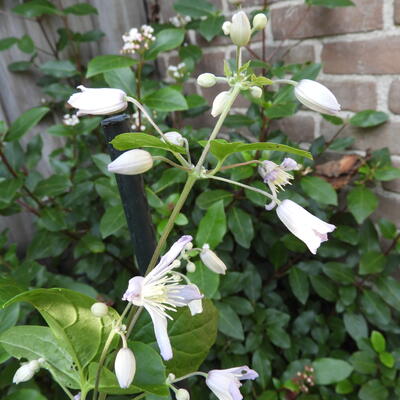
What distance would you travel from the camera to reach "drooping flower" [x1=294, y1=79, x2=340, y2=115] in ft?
1.29

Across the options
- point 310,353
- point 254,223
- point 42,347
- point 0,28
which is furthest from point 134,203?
point 0,28

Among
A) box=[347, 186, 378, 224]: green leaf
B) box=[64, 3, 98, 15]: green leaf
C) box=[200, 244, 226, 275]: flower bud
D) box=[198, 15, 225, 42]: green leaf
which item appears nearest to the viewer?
box=[200, 244, 226, 275]: flower bud

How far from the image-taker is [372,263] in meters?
0.93

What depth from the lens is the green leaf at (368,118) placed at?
0.90 meters

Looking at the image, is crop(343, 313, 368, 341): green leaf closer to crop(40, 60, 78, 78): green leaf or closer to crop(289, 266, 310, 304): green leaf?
crop(289, 266, 310, 304): green leaf

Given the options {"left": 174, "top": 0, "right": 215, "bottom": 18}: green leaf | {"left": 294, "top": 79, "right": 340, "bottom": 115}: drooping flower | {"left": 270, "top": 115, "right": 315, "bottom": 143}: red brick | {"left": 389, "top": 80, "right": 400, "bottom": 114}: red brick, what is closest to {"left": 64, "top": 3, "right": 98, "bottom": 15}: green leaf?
{"left": 174, "top": 0, "right": 215, "bottom": 18}: green leaf

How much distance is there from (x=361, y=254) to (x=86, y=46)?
1.12 meters

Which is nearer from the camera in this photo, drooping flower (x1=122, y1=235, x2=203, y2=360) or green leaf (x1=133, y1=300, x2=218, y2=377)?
drooping flower (x1=122, y1=235, x2=203, y2=360)

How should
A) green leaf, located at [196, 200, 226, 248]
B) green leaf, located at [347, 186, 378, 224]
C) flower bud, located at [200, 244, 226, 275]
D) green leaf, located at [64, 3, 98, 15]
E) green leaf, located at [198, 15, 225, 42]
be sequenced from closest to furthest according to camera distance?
flower bud, located at [200, 244, 226, 275] → green leaf, located at [196, 200, 226, 248] → green leaf, located at [347, 186, 378, 224] → green leaf, located at [198, 15, 225, 42] → green leaf, located at [64, 3, 98, 15]

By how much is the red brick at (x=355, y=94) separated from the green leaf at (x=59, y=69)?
0.75 m

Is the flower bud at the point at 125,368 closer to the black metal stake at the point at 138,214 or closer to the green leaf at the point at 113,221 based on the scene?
the black metal stake at the point at 138,214

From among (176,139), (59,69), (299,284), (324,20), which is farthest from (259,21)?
(59,69)

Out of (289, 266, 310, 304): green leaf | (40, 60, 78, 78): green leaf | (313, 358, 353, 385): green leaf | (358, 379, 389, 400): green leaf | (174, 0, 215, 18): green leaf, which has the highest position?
(174, 0, 215, 18): green leaf

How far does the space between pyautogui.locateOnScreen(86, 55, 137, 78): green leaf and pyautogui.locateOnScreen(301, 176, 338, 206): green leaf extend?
0.48m
